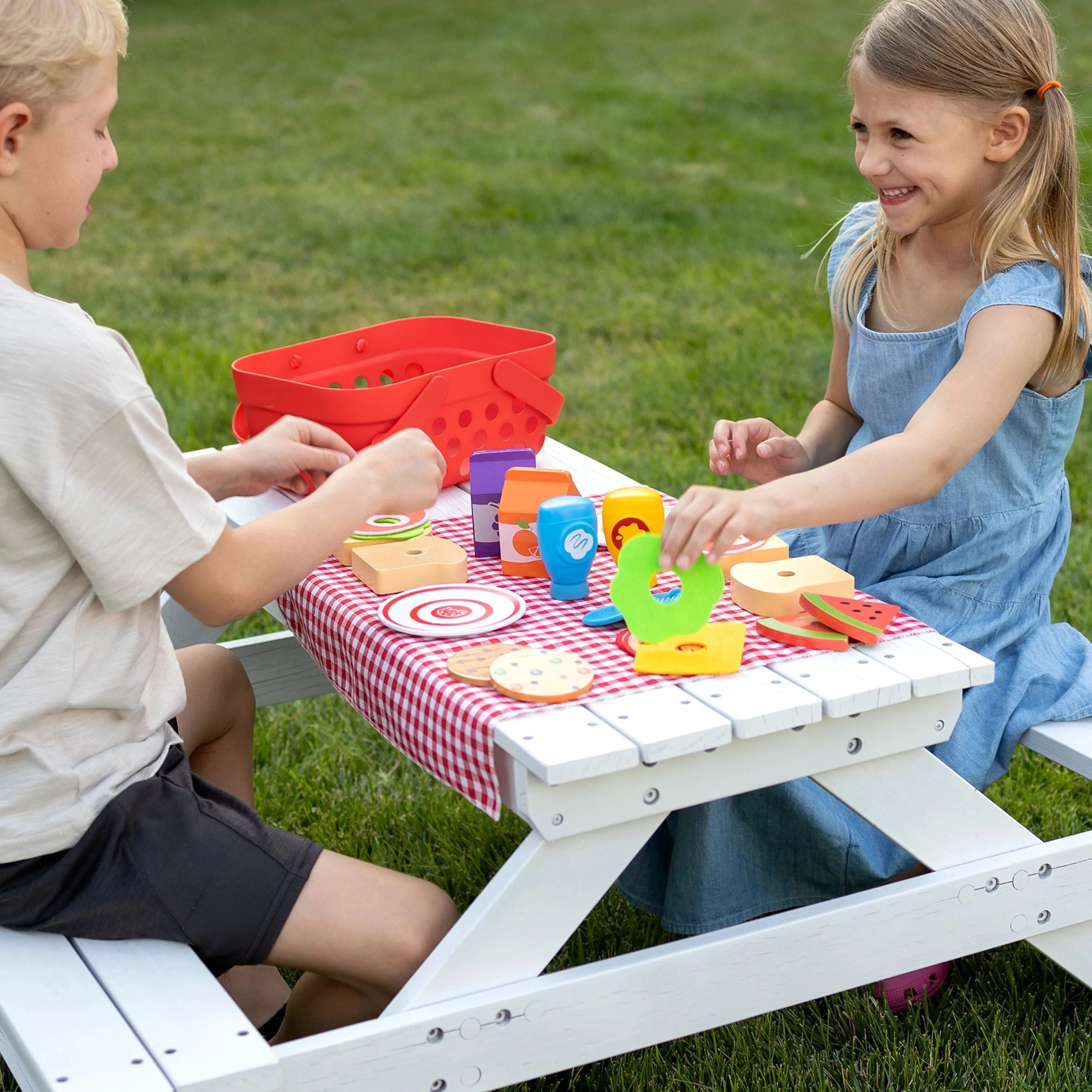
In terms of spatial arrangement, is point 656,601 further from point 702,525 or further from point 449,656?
point 449,656

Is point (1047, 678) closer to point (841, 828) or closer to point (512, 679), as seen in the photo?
point (841, 828)

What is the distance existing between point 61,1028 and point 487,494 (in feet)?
2.78

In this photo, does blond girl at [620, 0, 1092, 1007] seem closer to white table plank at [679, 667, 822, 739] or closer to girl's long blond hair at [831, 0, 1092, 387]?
girl's long blond hair at [831, 0, 1092, 387]

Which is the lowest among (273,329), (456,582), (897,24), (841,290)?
(273,329)

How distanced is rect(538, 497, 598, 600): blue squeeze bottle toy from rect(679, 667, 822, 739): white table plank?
0.89 feet

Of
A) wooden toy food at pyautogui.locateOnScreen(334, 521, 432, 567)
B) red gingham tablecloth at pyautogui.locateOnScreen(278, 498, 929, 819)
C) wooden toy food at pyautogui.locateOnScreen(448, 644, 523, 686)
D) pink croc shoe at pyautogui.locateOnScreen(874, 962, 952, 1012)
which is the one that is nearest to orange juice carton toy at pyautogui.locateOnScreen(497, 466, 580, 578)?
red gingham tablecloth at pyautogui.locateOnScreen(278, 498, 929, 819)

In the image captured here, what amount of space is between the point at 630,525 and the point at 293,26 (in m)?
13.0

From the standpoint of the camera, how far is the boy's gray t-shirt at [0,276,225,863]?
1369 millimetres

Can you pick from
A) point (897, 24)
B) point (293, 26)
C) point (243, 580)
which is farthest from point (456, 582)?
point (293, 26)

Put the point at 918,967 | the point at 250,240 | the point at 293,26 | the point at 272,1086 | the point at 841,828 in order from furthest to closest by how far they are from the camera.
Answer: the point at 293,26
the point at 250,240
the point at 841,828
the point at 918,967
the point at 272,1086

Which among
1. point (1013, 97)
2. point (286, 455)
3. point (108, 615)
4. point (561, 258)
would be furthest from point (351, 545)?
point (561, 258)

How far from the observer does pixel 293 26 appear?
1355cm

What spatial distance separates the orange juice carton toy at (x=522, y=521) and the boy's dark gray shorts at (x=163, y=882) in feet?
1.61

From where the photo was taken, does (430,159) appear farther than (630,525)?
Yes
